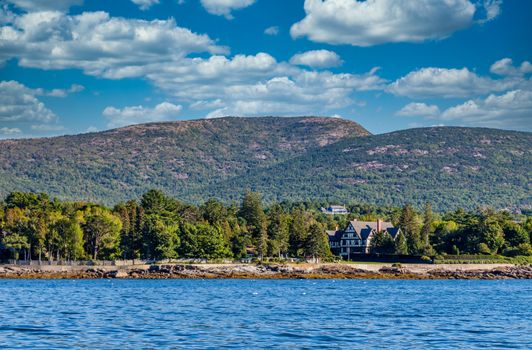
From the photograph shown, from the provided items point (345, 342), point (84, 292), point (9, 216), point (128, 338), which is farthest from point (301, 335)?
point (9, 216)

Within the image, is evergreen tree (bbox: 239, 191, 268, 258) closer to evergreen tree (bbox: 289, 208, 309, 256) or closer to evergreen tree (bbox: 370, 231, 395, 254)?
evergreen tree (bbox: 289, 208, 309, 256)

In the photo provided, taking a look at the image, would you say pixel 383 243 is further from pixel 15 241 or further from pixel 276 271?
pixel 15 241

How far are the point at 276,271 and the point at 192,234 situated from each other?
1478 centimetres

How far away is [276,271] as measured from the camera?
126188 millimetres

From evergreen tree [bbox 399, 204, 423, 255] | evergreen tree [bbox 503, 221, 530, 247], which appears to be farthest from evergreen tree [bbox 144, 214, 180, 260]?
evergreen tree [bbox 503, 221, 530, 247]

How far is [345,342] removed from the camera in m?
41.7

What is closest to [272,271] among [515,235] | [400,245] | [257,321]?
[400,245]

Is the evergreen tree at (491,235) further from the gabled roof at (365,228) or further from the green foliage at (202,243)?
the green foliage at (202,243)

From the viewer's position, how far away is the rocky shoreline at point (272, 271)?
118219mm

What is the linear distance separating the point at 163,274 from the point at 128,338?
78641 mm

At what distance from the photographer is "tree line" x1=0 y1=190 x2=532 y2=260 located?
127688mm

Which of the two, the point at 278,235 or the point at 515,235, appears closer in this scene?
the point at 278,235

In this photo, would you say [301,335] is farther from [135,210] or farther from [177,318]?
[135,210]

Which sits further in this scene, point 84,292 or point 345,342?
point 84,292
